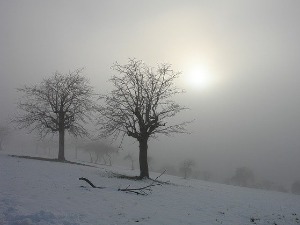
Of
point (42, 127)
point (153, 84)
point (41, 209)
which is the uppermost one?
point (153, 84)

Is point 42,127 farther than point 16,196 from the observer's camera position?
Yes

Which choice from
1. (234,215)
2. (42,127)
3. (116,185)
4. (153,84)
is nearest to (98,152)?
(42,127)

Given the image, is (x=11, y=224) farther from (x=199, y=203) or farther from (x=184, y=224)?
(x=199, y=203)

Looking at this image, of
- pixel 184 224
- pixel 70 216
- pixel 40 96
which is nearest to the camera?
pixel 70 216

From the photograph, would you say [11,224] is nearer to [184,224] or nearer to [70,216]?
[70,216]

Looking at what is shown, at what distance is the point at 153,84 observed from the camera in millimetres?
33719

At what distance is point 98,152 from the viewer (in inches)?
4316

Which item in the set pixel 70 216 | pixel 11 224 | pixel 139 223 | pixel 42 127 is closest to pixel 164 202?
pixel 139 223

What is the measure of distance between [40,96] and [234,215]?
3600 centimetres

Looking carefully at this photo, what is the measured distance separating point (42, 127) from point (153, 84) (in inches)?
844

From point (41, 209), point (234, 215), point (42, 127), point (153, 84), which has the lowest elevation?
point (234, 215)

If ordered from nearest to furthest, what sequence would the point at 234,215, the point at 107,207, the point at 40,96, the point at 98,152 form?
the point at 107,207 < the point at 234,215 < the point at 40,96 < the point at 98,152

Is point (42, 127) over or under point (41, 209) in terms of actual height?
over

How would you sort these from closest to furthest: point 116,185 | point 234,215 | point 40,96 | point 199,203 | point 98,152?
1. point 234,215
2. point 199,203
3. point 116,185
4. point 40,96
5. point 98,152
